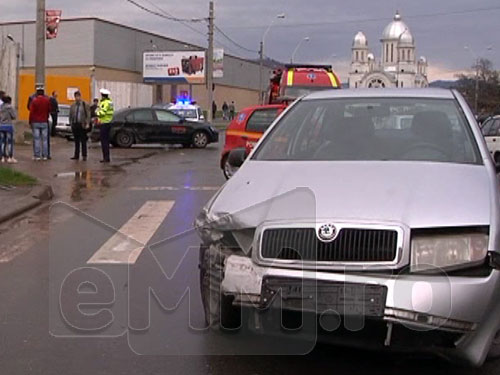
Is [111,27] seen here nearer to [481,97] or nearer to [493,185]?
[481,97]

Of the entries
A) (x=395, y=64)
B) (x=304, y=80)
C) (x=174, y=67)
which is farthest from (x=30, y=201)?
(x=395, y=64)

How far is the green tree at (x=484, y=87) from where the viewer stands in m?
76.4

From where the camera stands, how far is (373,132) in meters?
5.93

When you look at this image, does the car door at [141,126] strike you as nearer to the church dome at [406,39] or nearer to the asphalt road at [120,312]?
the asphalt road at [120,312]

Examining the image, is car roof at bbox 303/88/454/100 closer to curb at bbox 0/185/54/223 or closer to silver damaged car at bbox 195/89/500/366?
silver damaged car at bbox 195/89/500/366

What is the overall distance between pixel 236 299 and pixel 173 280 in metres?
2.64

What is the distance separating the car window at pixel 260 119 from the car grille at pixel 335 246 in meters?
9.98

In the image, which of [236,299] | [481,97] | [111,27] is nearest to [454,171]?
[236,299]

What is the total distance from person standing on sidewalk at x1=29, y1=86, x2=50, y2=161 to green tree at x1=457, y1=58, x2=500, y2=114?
184 feet

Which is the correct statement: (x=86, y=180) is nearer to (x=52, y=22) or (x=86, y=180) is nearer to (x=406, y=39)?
(x=52, y=22)

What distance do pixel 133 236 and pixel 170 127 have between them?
17909 mm

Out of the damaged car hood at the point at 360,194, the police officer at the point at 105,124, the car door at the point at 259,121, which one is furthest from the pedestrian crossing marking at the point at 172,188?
the damaged car hood at the point at 360,194

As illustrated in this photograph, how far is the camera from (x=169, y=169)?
61.0 feet

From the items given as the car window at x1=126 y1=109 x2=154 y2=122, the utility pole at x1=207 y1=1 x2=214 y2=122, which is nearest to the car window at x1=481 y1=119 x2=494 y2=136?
the car window at x1=126 y1=109 x2=154 y2=122
